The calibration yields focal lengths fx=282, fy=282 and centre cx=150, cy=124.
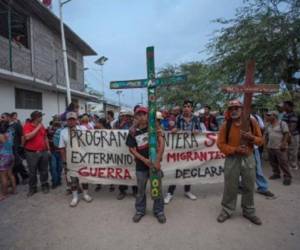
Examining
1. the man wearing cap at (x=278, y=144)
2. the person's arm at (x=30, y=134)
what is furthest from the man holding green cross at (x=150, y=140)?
the man wearing cap at (x=278, y=144)

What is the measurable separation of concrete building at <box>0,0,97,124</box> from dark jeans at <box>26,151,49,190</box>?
524 cm

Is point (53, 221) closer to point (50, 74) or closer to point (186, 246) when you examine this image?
point (186, 246)

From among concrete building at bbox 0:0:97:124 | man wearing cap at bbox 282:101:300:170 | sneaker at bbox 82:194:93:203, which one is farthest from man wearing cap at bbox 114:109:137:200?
concrete building at bbox 0:0:97:124

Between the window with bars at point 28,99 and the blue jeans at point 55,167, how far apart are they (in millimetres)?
6348

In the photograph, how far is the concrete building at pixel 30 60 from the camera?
36.3 feet

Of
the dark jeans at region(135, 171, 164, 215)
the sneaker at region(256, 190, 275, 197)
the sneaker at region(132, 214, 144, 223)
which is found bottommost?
the sneaker at region(132, 214, 144, 223)

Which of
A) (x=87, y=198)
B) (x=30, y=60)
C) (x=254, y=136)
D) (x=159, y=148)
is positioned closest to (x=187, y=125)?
(x=159, y=148)

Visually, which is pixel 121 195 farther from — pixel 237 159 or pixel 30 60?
pixel 30 60

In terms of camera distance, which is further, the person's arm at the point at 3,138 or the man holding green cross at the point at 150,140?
the person's arm at the point at 3,138

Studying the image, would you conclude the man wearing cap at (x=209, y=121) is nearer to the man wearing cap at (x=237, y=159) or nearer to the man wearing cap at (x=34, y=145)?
the man wearing cap at (x=237, y=159)

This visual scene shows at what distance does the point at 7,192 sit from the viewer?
6.16 metres

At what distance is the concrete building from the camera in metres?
11.1

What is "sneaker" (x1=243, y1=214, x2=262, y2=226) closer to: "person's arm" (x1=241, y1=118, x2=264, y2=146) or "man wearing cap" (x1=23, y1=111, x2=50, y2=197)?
"person's arm" (x1=241, y1=118, x2=264, y2=146)

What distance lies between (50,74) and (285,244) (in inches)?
560
